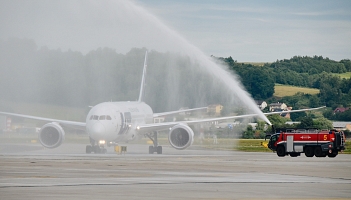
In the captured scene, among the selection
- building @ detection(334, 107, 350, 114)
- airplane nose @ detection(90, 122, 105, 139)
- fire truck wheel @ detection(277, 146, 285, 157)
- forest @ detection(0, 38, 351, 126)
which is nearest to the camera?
fire truck wheel @ detection(277, 146, 285, 157)

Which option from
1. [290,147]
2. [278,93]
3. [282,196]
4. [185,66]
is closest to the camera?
[282,196]

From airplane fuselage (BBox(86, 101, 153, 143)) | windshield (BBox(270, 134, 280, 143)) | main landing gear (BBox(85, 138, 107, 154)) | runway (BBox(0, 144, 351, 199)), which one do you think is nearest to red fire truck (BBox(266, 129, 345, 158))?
windshield (BBox(270, 134, 280, 143))

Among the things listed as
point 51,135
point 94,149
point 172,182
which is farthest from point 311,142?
point 172,182

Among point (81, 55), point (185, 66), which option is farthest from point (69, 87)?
point (185, 66)

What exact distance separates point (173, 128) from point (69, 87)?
37.9m

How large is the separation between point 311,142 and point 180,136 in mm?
11934

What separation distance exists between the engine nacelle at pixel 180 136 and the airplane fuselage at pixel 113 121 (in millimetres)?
4545

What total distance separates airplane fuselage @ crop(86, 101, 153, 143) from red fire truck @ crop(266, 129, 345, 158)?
14.0 metres

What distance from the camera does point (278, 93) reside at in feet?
523

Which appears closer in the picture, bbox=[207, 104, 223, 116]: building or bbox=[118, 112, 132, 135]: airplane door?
bbox=[118, 112, 132, 135]: airplane door

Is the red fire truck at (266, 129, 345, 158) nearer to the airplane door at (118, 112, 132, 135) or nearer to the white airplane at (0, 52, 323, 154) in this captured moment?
the white airplane at (0, 52, 323, 154)

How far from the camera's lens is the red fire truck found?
Answer: 60.5 m

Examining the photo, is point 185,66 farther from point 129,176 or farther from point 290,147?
point 129,176

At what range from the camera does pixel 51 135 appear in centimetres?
6850
